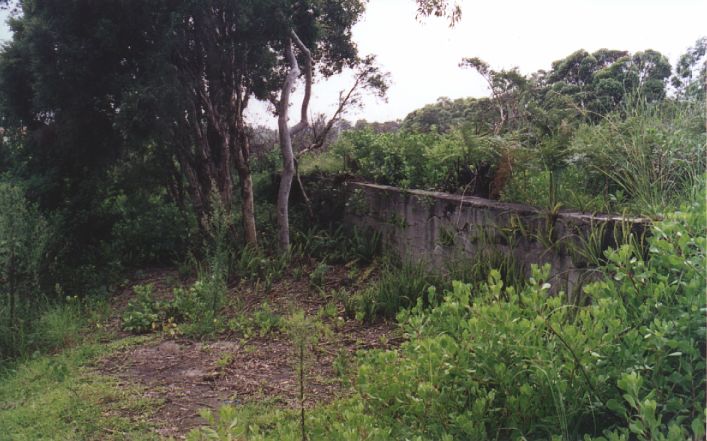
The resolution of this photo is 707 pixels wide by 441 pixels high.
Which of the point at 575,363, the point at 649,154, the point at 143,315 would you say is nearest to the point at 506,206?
the point at 649,154

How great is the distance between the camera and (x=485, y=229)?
5332 millimetres

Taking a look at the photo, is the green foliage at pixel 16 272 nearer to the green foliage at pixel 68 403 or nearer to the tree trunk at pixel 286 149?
the green foliage at pixel 68 403

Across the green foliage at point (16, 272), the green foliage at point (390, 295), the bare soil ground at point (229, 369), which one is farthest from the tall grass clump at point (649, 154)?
the green foliage at point (16, 272)

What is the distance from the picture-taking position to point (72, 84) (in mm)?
6805

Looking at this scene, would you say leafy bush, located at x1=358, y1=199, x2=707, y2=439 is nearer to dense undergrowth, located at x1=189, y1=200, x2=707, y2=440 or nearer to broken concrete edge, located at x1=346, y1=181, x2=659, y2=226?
dense undergrowth, located at x1=189, y1=200, x2=707, y2=440

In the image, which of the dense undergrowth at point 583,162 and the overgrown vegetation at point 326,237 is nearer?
the overgrown vegetation at point 326,237

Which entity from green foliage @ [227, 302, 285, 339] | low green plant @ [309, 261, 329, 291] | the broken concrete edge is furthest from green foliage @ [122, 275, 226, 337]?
the broken concrete edge

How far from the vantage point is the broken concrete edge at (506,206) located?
3995 mm

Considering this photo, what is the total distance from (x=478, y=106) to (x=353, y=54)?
2.08 m

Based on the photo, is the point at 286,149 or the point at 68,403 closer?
the point at 68,403

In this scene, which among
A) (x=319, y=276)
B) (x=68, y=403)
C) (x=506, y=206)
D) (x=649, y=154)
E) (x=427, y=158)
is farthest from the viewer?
(x=427, y=158)

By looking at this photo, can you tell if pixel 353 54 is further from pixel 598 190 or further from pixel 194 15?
pixel 598 190

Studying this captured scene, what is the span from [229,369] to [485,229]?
8.47 feet

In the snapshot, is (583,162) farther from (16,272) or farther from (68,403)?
(16,272)
